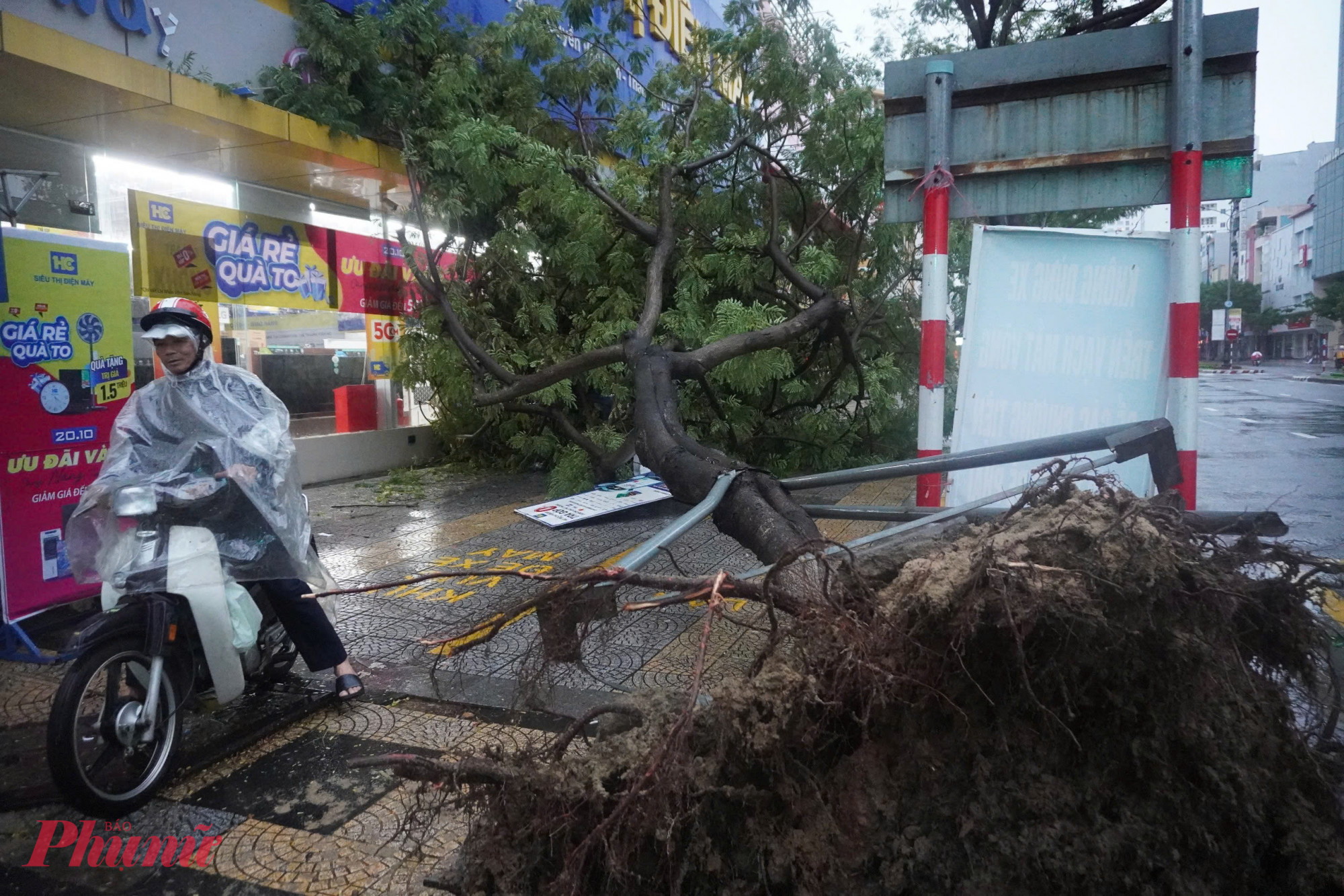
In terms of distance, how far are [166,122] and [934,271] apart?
20.9 feet

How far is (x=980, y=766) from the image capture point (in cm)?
167

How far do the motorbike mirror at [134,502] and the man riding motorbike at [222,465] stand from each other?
0.09 m

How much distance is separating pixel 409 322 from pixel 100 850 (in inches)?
327

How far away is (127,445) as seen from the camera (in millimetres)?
3588

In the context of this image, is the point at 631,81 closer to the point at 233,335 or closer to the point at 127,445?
the point at 233,335

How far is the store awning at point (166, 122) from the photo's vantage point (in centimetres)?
595

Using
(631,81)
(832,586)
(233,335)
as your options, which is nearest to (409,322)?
(233,335)

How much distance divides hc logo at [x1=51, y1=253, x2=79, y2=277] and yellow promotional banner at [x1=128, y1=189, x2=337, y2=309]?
343 cm

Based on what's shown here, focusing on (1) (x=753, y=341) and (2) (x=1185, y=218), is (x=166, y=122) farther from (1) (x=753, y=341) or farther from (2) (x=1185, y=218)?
(2) (x=1185, y=218)

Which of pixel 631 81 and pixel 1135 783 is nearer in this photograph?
pixel 1135 783

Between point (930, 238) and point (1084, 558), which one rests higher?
point (930, 238)

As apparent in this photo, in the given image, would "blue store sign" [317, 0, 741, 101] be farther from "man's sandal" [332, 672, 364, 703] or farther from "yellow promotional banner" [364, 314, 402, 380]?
"man's sandal" [332, 672, 364, 703]

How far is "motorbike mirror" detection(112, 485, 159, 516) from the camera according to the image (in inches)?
129

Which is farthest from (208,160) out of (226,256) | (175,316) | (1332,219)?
(1332,219)
